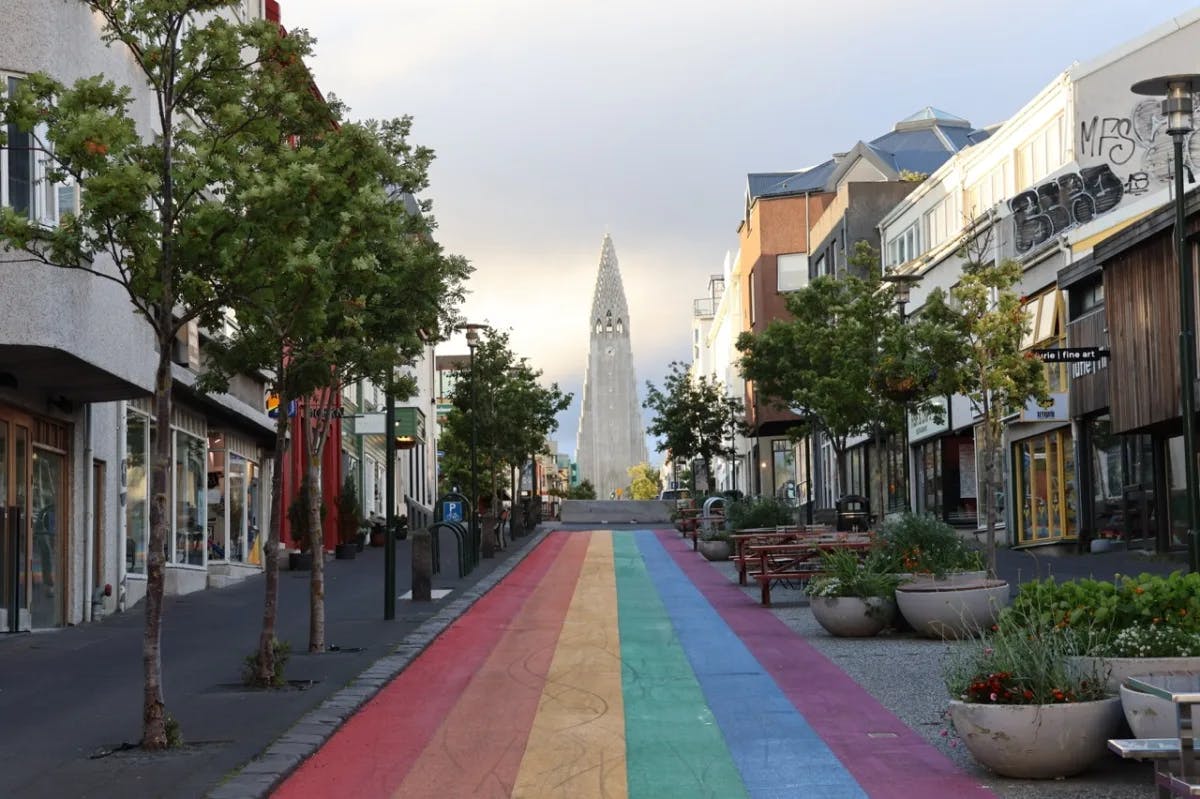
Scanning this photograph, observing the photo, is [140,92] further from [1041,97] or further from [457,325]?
[1041,97]

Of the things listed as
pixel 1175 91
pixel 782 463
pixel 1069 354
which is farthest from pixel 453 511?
pixel 1175 91

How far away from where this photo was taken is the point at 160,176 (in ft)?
38.6

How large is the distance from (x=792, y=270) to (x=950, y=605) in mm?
56173

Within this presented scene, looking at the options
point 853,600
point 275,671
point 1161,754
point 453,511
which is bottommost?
point 275,671

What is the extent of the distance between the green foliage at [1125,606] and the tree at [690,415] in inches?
2333

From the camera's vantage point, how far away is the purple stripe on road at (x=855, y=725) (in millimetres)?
9445

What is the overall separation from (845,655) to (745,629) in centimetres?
371

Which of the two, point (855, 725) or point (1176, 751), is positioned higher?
point (1176, 751)

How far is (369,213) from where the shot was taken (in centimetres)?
1348

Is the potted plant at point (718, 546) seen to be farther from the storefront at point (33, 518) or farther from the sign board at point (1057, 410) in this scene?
the storefront at point (33, 518)

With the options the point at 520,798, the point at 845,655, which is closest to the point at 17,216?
the point at 520,798

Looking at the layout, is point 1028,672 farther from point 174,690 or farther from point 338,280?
point 174,690

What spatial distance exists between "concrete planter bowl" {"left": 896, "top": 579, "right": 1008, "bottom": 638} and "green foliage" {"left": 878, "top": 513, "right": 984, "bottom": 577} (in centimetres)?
140

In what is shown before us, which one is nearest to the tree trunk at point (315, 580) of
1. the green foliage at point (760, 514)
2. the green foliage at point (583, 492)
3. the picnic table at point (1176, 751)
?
the picnic table at point (1176, 751)
